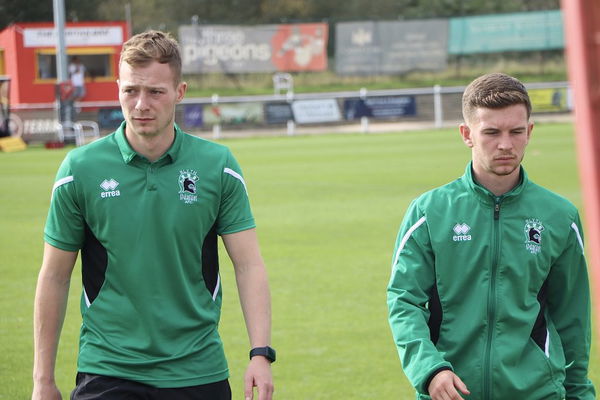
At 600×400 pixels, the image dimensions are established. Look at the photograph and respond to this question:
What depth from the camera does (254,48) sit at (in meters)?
51.6

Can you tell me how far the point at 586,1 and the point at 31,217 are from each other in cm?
1691

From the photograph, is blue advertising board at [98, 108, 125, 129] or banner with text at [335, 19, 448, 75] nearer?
blue advertising board at [98, 108, 125, 129]

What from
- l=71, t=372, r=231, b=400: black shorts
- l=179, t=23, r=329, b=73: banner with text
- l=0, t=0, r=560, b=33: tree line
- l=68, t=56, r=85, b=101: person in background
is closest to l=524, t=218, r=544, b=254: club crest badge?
l=71, t=372, r=231, b=400: black shorts

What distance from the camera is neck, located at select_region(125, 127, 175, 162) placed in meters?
4.00

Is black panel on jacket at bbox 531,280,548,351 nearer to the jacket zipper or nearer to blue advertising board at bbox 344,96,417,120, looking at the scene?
the jacket zipper

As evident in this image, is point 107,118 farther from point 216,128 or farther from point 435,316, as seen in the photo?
point 435,316

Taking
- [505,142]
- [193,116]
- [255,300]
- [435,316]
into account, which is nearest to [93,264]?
[255,300]

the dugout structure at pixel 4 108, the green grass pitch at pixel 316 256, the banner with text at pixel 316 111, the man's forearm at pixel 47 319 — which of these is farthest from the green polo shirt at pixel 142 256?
the banner with text at pixel 316 111

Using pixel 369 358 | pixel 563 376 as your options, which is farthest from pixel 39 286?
pixel 369 358

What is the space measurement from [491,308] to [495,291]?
63 millimetres

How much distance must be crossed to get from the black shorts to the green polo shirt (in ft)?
0.08

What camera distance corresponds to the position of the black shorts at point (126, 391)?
12.7ft

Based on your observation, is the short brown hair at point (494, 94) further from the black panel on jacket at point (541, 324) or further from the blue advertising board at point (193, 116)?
the blue advertising board at point (193, 116)

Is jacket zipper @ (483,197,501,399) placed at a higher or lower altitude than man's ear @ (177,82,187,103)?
lower
